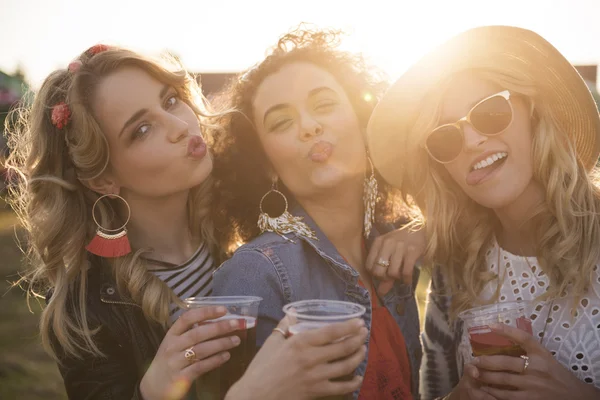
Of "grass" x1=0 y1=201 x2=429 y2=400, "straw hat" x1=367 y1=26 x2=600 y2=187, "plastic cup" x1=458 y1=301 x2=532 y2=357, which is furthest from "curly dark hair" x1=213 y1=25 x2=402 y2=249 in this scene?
"grass" x1=0 y1=201 x2=429 y2=400

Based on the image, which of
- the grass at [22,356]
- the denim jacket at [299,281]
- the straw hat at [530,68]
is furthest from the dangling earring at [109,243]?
the straw hat at [530,68]

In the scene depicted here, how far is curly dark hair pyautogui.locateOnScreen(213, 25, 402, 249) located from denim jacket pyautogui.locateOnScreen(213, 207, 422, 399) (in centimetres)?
42

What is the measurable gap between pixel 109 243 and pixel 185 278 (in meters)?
0.54

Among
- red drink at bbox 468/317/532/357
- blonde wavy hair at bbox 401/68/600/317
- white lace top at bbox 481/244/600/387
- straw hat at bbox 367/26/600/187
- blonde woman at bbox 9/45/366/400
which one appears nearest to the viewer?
red drink at bbox 468/317/532/357

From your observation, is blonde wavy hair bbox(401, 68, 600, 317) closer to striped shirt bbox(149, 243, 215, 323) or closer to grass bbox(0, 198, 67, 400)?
striped shirt bbox(149, 243, 215, 323)

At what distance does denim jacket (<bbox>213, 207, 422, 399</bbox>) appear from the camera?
2.69 m

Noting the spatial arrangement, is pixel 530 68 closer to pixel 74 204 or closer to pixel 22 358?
pixel 74 204

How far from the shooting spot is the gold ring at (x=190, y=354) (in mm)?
2225

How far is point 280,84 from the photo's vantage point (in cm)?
307

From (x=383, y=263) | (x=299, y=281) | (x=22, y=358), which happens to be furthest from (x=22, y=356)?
(x=383, y=263)

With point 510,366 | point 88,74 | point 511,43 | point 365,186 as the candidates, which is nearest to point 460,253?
point 365,186

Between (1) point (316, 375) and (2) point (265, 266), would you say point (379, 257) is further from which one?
(1) point (316, 375)

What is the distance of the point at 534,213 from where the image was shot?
2693mm

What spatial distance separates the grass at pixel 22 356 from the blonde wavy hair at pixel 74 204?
0.80m
